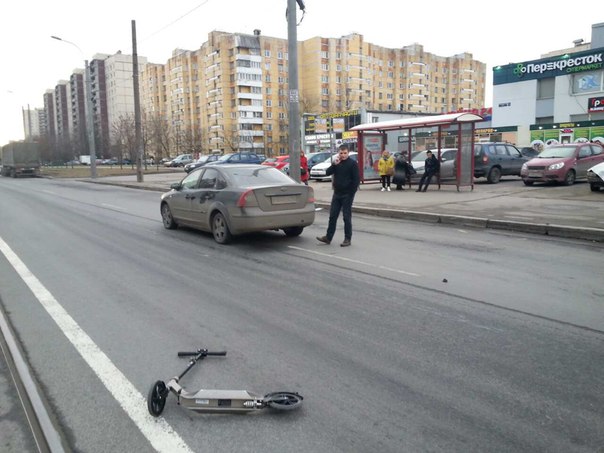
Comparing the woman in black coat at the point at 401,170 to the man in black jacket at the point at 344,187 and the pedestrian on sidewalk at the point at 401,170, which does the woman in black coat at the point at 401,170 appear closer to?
the pedestrian on sidewalk at the point at 401,170

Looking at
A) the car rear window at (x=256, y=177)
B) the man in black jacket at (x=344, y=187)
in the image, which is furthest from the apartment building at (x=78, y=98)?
the man in black jacket at (x=344, y=187)

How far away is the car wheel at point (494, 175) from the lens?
20953mm

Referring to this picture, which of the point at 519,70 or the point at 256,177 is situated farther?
the point at 519,70

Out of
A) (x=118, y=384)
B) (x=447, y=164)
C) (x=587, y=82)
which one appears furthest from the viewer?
(x=587, y=82)

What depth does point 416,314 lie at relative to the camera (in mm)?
5129

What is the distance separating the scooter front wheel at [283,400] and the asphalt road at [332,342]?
58 millimetres

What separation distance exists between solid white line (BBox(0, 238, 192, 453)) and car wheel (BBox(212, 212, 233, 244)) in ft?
11.8

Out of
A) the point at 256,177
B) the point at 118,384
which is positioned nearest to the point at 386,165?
the point at 256,177

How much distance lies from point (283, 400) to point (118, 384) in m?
1.30

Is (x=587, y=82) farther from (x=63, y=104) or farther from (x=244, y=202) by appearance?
(x=63, y=104)

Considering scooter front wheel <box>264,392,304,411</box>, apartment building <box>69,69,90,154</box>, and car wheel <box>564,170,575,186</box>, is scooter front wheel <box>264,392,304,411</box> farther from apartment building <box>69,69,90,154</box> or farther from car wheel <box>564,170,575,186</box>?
apartment building <box>69,69,90,154</box>

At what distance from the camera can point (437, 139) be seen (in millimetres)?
18547

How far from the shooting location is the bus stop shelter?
56.6 feet

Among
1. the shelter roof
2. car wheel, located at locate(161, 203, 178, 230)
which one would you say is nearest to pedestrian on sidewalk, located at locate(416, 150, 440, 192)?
the shelter roof
